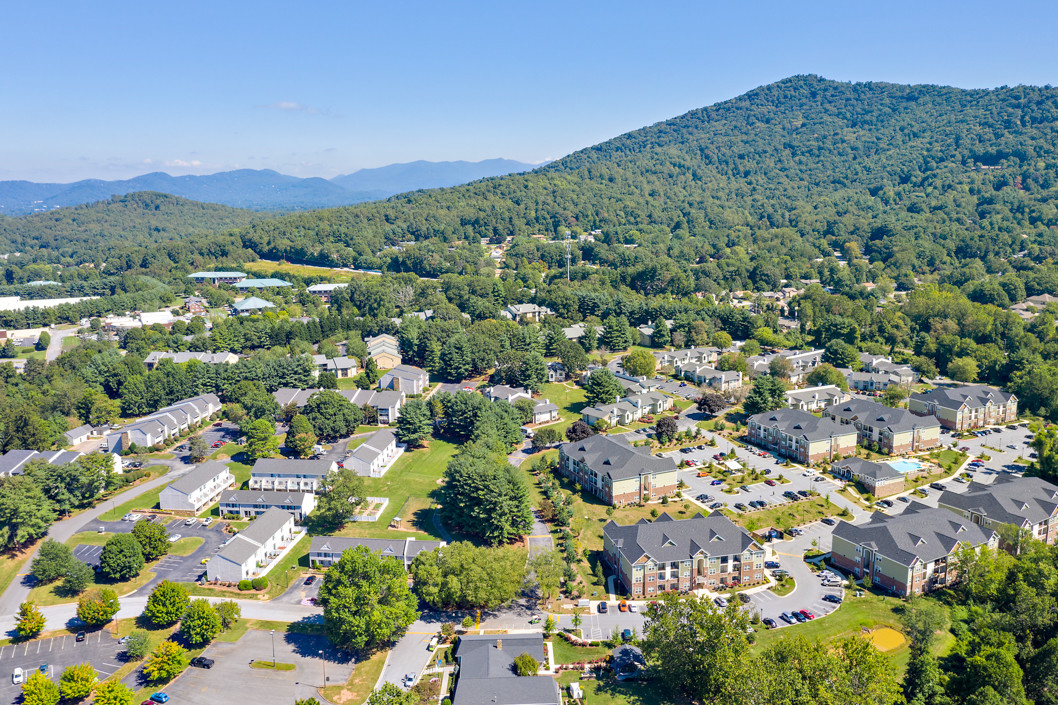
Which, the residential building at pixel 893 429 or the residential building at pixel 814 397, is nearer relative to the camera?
the residential building at pixel 893 429

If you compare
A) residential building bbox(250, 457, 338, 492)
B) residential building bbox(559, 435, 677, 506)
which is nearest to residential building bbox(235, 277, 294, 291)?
residential building bbox(250, 457, 338, 492)

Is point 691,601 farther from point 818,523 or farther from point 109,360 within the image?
point 109,360

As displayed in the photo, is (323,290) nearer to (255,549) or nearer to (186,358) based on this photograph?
(186,358)

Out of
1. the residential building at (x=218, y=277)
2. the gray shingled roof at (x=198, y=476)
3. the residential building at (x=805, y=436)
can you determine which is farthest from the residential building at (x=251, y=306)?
the residential building at (x=805, y=436)

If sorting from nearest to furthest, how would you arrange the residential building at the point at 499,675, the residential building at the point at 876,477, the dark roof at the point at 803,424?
the residential building at the point at 499,675 < the residential building at the point at 876,477 < the dark roof at the point at 803,424

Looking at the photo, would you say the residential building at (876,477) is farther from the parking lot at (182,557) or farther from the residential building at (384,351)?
the residential building at (384,351)

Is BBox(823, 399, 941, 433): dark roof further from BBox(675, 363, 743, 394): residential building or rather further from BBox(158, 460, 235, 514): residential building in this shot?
BBox(158, 460, 235, 514): residential building

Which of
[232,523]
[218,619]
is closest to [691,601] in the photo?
[218,619]

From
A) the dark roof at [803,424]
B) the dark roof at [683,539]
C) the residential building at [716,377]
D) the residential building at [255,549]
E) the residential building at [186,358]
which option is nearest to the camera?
the dark roof at [683,539]
